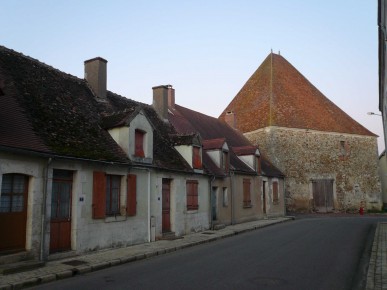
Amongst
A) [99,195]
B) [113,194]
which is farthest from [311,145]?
[99,195]

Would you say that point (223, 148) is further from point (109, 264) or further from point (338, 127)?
point (338, 127)

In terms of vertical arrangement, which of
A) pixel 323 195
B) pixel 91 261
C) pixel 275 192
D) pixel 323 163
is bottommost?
pixel 91 261

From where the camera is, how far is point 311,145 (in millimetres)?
31172

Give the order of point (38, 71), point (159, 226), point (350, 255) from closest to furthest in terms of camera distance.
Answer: point (350, 255) → point (38, 71) → point (159, 226)

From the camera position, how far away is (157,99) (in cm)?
1867

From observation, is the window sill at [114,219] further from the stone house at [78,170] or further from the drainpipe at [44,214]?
the drainpipe at [44,214]

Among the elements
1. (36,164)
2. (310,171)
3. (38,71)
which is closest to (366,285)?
(36,164)

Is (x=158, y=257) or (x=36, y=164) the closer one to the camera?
(x=36, y=164)

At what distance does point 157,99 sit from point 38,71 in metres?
6.96

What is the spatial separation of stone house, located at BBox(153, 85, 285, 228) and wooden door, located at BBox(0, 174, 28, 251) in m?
8.13

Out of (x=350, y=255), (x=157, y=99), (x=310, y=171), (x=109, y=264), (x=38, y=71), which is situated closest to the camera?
(x=109, y=264)

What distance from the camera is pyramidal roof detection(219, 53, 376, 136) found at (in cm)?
3147

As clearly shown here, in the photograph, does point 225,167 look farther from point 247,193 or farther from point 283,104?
point 283,104

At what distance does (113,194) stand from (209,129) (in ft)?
43.2
